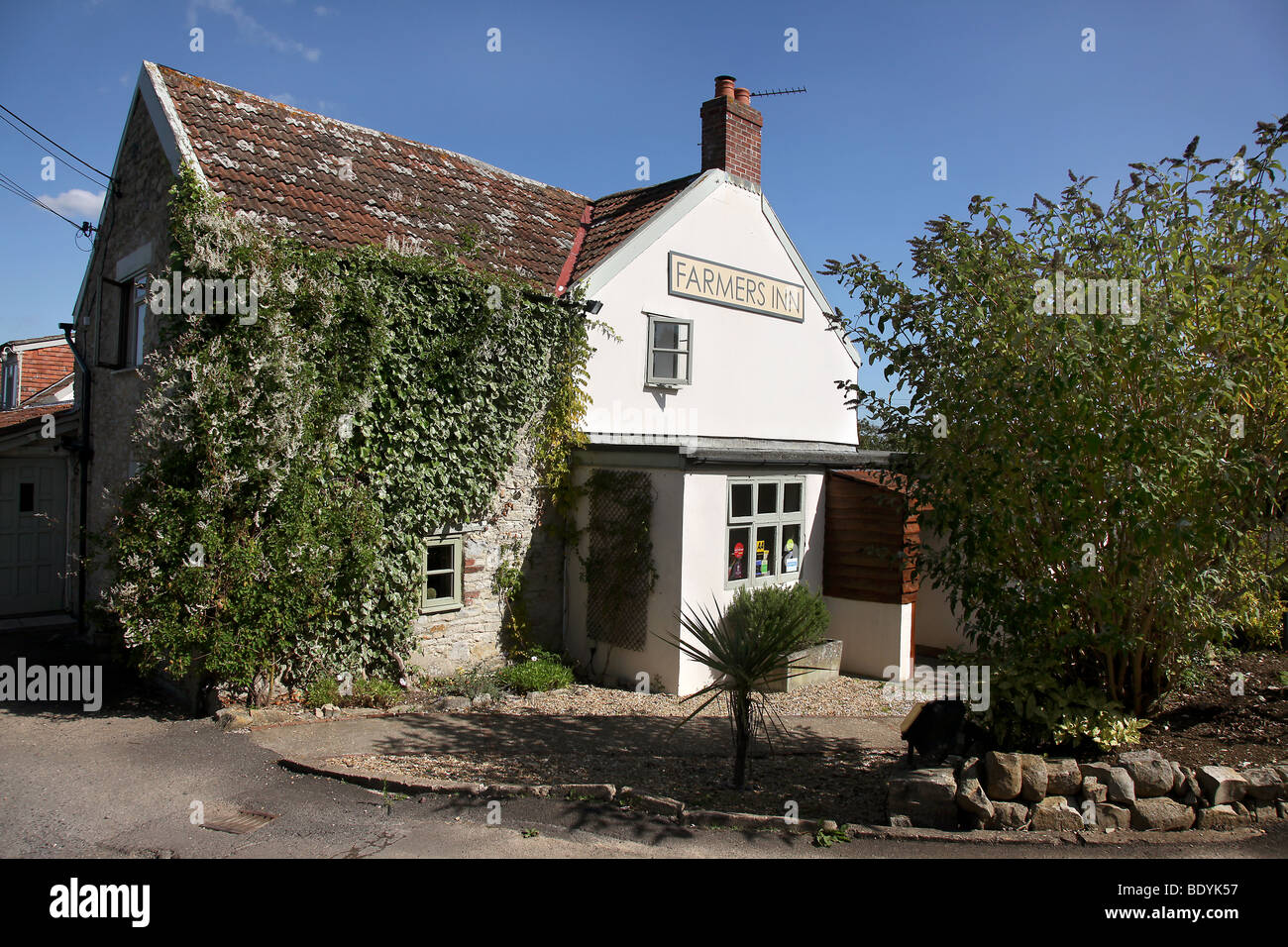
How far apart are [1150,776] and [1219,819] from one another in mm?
547

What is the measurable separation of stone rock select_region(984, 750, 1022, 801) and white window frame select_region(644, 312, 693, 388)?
8239mm

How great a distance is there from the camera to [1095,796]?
18.7 feet

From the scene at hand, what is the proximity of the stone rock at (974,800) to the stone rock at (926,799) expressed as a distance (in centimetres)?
5

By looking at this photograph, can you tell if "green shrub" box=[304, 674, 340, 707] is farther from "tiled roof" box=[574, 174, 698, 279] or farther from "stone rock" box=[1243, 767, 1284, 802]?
"stone rock" box=[1243, 767, 1284, 802]

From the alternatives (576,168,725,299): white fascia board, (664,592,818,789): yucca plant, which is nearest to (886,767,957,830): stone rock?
(664,592,818,789): yucca plant

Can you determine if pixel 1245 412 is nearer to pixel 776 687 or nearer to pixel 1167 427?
pixel 1167 427

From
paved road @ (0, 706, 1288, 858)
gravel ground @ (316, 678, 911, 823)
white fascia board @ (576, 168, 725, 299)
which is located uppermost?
white fascia board @ (576, 168, 725, 299)

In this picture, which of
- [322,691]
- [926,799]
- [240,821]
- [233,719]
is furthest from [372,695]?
[926,799]

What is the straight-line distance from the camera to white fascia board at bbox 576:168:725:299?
1205 cm

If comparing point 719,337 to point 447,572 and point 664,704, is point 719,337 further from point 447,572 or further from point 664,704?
point 664,704

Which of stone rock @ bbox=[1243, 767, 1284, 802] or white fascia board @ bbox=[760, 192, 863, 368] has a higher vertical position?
white fascia board @ bbox=[760, 192, 863, 368]

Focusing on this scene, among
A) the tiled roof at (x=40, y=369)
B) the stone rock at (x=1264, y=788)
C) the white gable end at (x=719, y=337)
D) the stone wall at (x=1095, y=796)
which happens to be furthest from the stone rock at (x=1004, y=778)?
the tiled roof at (x=40, y=369)

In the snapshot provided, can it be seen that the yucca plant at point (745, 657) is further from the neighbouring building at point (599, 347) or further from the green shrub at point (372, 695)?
the green shrub at point (372, 695)

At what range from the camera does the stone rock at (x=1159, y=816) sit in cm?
564
